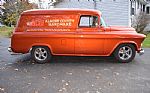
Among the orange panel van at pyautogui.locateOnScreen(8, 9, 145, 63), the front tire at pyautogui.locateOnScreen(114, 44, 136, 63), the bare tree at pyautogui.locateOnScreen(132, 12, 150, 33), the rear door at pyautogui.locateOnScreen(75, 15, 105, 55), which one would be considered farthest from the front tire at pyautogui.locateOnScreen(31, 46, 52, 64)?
the bare tree at pyautogui.locateOnScreen(132, 12, 150, 33)

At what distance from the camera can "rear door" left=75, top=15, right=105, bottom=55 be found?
33.9 feet

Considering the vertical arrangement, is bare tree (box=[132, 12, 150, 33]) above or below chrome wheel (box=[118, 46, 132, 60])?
above

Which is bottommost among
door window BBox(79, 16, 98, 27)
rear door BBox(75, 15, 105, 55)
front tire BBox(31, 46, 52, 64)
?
front tire BBox(31, 46, 52, 64)

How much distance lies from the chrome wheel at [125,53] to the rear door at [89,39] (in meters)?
0.66

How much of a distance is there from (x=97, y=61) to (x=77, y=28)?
53.7 inches

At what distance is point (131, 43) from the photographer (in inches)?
411

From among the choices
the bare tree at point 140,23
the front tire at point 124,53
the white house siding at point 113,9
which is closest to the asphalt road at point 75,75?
the front tire at point 124,53

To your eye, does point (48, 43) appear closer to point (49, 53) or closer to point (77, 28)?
point (49, 53)

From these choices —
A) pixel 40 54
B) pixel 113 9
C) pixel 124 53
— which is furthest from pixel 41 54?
pixel 113 9

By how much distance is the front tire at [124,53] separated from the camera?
10.5 meters

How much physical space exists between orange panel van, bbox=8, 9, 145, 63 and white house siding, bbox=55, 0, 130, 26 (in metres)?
21.8

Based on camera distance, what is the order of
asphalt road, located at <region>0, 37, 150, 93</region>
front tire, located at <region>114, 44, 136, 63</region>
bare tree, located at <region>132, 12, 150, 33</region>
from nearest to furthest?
asphalt road, located at <region>0, 37, 150, 93</region> < front tire, located at <region>114, 44, 136, 63</region> < bare tree, located at <region>132, 12, 150, 33</region>

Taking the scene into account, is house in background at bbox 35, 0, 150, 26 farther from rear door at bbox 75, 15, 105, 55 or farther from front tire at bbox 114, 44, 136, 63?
rear door at bbox 75, 15, 105, 55

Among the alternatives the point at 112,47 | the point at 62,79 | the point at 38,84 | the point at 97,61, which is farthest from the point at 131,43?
the point at 38,84
